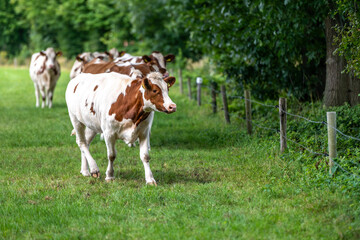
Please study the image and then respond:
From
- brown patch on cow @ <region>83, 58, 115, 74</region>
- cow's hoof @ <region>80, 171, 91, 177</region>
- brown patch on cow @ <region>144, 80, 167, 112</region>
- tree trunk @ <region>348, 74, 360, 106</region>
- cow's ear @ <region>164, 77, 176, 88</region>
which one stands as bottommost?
cow's hoof @ <region>80, 171, 91, 177</region>

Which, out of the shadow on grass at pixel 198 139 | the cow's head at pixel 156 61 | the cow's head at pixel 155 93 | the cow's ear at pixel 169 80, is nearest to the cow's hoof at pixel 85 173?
the cow's head at pixel 155 93

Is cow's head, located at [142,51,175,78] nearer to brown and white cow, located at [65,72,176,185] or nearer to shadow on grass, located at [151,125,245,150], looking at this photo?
shadow on grass, located at [151,125,245,150]

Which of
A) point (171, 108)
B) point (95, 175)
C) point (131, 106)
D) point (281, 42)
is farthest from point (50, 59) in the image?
point (171, 108)

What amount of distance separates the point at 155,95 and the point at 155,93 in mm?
32

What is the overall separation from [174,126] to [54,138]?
357cm

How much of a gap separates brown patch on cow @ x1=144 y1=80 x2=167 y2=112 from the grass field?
50.8 inches

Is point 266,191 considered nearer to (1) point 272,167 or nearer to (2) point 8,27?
(1) point 272,167

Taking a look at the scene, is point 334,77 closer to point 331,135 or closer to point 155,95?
point 331,135

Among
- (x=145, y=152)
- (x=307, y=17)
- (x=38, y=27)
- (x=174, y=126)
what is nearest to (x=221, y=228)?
(x=145, y=152)

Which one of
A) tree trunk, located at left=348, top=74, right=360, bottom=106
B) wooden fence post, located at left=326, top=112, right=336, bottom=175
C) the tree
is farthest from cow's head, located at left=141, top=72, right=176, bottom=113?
tree trunk, located at left=348, top=74, right=360, bottom=106

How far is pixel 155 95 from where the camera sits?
8.77 meters

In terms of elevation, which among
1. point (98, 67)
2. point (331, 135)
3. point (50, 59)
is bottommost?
point (331, 135)

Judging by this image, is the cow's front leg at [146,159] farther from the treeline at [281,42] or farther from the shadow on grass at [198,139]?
the treeline at [281,42]

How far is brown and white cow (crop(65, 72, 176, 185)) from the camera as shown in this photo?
8.82 meters
